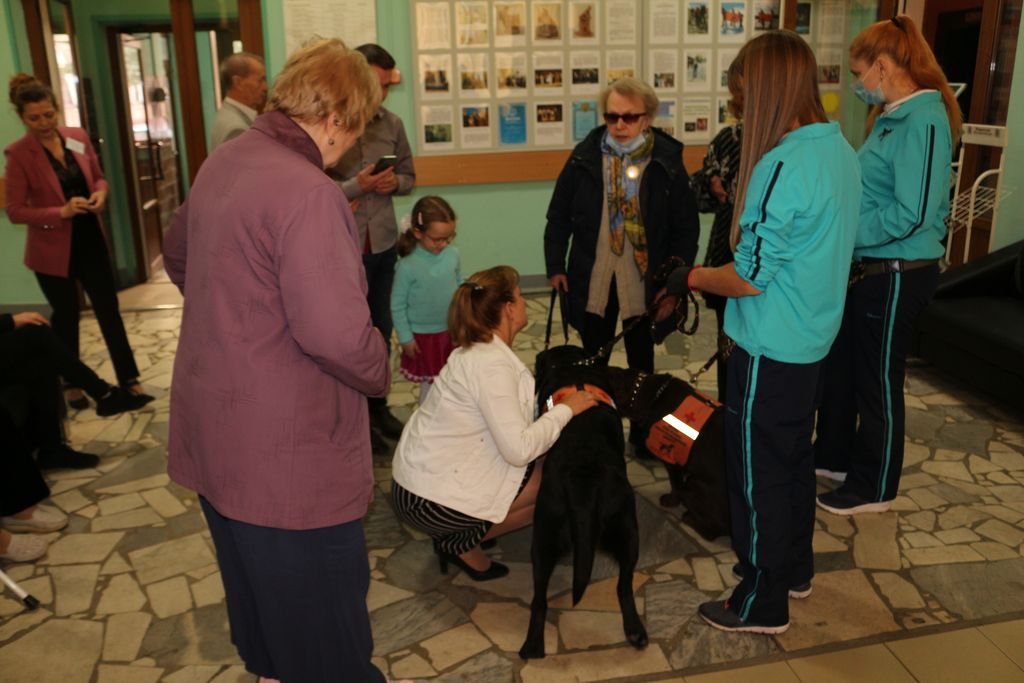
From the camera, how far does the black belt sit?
288cm

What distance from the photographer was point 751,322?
2.23 m

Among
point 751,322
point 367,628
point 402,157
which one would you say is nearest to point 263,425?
point 367,628

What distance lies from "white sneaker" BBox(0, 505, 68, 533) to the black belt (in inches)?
122

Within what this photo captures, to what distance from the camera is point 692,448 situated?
9.53 ft

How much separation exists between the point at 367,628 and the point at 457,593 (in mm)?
820

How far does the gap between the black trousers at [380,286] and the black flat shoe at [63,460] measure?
128 centimetres

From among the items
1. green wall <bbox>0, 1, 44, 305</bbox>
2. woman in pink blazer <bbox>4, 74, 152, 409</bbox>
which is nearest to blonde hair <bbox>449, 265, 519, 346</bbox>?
woman in pink blazer <bbox>4, 74, 152, 409</bbox>

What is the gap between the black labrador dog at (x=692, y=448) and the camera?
2.88 meters

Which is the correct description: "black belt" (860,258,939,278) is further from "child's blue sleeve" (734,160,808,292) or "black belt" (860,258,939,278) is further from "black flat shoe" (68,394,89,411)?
"black flat shoe" (68,394,89,411)

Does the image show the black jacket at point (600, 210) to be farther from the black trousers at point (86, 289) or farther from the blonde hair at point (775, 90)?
the black trousers at point (86, 289)

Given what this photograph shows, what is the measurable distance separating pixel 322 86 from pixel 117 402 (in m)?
3.30

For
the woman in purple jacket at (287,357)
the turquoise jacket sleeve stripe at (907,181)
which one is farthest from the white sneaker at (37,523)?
the turquoise jacket sleeve stripe at (907,181)

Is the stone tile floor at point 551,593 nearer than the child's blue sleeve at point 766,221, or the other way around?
the child's blue sleeve at point 766,221

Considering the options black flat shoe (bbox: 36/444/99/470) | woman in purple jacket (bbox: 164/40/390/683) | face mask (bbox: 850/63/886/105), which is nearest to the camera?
woman in purple jacket (bbox: 164/40/390/683)
